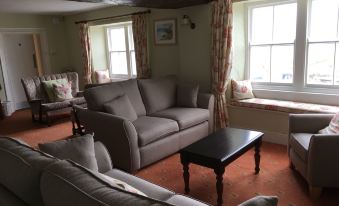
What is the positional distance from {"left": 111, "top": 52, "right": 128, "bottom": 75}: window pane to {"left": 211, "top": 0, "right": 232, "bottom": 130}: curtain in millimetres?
2797

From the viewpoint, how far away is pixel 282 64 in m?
4.11

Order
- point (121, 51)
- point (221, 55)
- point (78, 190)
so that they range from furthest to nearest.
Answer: point (121, 51) → point (221, 55) → point (78, 190)

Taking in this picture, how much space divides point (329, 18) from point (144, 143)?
2906 mm

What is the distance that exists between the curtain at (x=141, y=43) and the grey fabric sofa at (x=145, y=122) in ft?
3.71

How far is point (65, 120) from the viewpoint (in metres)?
5.66

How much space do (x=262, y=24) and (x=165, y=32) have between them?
66.4 inches

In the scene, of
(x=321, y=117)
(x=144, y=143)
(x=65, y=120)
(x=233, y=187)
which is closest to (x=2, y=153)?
(x=144, y=143)

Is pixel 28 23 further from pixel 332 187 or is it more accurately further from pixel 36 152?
pixel 332 187

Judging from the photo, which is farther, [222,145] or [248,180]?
[248,180]

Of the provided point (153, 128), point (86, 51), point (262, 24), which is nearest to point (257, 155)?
point (153, 128)

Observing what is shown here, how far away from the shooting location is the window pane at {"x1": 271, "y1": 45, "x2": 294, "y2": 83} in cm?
402

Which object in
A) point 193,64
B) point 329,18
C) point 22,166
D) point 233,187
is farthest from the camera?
point 193,64

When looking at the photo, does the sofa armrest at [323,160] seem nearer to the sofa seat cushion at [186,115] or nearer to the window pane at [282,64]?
the sofa seat cushion at [186,115]

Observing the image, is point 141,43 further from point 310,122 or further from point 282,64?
→ point 310,122
